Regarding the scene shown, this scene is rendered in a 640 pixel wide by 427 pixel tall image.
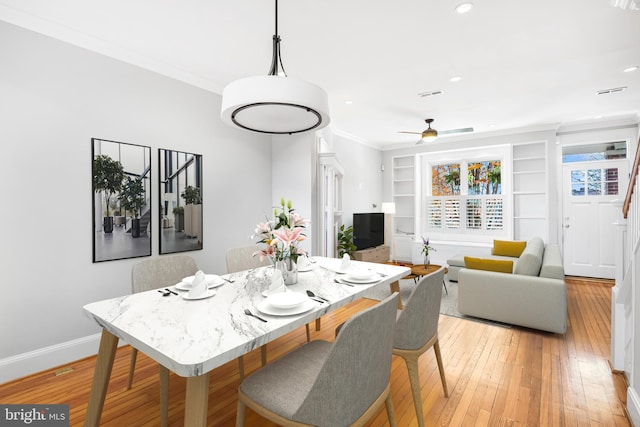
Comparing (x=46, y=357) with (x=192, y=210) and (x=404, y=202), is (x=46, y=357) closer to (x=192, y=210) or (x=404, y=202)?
(x=192, y=210)

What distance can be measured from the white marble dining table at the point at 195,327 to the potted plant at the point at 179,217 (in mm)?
1401

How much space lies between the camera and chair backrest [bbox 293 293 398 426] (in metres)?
1.00

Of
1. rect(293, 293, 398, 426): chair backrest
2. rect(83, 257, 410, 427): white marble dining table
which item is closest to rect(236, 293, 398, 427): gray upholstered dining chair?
rect(293, 293, 398, 426): chair backrest

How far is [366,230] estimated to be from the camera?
583 centimetres

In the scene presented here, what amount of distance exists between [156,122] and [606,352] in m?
4.40

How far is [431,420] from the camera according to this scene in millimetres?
1734

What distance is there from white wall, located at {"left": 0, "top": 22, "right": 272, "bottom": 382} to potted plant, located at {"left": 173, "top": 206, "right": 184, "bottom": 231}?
0.18 metres

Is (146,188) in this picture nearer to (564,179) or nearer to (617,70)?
(617,70)

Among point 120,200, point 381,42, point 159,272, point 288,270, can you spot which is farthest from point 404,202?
point 159,272

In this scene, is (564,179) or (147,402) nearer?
(147,402)

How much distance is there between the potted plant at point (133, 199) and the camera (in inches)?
104

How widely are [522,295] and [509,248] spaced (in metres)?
2.44

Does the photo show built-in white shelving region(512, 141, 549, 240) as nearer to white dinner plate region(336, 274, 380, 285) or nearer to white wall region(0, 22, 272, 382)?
white dinner plate region(336, 274, 380, 285)

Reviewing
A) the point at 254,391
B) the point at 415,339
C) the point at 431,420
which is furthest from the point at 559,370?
the point at 254,391
